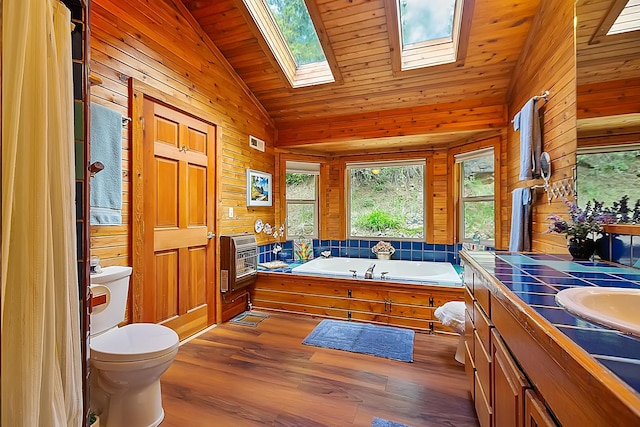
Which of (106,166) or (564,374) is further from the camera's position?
(106,166)

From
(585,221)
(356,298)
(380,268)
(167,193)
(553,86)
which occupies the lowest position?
(356,298)

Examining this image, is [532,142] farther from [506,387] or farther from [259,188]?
[259,188]

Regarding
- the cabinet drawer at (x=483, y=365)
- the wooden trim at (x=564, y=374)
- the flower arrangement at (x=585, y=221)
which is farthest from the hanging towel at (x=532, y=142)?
the wooden trim at (x=564, y=374)

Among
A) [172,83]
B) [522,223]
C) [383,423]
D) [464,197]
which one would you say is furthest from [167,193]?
[464,197]

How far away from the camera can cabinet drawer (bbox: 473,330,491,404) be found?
124 cm

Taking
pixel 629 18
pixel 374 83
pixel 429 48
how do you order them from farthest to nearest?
pixel 374 83
pixel 429 48
pixel 629 18

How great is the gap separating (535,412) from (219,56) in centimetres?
355

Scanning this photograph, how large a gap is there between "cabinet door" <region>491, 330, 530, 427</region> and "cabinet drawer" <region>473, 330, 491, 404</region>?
7 centimetres

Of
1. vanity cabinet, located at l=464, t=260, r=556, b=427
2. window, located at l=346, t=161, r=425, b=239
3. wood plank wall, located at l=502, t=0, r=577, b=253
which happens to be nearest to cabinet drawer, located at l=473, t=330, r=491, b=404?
vanity cabinet, located at l=464, t=260, r=556, b=427

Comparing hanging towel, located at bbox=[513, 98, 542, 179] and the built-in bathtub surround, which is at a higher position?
hanging towel, located at bbox=[513, 98, 542, 179]

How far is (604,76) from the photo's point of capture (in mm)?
1517

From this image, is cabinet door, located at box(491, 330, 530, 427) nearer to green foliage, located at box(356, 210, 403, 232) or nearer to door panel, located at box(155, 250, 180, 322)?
door panel, located at box(155, 250, 180, 322)

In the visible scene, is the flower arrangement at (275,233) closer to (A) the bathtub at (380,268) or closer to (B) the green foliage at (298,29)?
(A) the bathtub at (380,268)

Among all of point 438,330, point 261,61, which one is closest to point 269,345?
point 438,330
